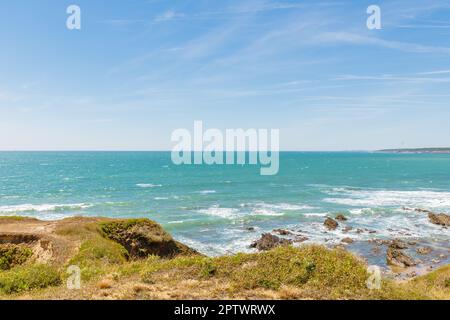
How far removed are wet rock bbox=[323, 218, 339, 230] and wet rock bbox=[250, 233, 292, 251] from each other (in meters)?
10.9

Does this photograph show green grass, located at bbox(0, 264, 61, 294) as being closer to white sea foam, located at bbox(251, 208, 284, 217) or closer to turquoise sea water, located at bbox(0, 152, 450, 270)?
turquoise sea water, located at bbox(0, 152, 450, 270)

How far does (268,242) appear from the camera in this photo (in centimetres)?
4309

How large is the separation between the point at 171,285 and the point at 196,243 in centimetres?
3127

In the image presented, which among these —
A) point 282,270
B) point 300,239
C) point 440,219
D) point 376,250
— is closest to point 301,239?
point 300,239

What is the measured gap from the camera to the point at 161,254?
102 feet

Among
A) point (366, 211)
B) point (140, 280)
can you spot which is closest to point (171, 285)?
point (140, 280)

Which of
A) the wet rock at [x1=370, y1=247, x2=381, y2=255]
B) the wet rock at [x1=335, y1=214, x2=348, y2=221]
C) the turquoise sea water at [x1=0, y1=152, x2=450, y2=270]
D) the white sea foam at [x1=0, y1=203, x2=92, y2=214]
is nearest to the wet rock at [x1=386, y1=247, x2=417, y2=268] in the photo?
the wet rock at [x1=370, y1=247, x2=381, y2=255]

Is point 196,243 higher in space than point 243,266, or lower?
lower

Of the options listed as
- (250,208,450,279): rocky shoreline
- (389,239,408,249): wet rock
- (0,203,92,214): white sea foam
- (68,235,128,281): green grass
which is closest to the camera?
(68,235,128,281): green grass

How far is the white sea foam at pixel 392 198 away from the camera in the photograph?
2790 inches

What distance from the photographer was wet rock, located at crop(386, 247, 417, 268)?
37094 mm
